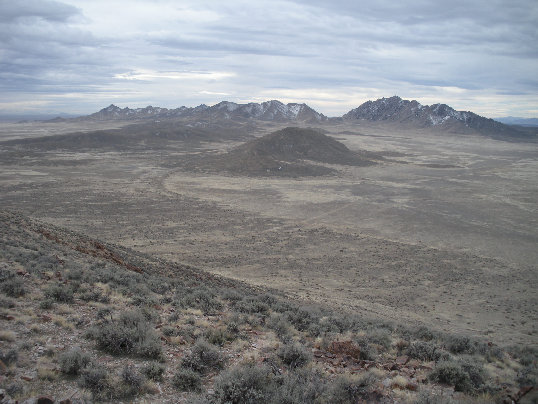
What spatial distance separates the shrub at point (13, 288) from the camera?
829 centimetres

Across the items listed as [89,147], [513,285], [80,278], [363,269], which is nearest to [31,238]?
[80,278]

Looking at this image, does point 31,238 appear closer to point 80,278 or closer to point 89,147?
point 80,278

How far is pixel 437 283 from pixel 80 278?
1862 cm

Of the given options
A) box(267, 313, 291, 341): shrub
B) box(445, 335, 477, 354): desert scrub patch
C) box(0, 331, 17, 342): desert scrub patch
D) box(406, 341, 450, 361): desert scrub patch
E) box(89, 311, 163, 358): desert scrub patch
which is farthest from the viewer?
box(445, 335, 477, 354): desert scrub patch

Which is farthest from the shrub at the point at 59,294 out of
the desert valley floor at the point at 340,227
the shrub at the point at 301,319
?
the desert valley floor at the point at 340,227

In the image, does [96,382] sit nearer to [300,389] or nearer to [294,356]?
[300,389]

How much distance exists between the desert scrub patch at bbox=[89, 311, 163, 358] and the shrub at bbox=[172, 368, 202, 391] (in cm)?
80

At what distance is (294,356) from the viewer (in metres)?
7.22

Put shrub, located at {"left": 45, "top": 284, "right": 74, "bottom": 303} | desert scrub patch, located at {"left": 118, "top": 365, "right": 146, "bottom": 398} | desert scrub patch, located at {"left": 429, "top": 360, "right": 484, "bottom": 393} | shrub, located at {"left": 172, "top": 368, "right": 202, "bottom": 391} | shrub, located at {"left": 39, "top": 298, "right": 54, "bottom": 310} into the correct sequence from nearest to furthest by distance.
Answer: desert scrub patch, located at {"left": 118, "top": 365, "right": 146, "bottom": 398}
shrub, located at {"left": 172, "top": 368, "right": 202, "bottom": 391}
desert scrub patch, located at {"left": 429, "top": 360, "right": 484, "bottom": 393}
shrub, located at {"left": 39, "top": 298, "right": 54, "bottom": 310}
shrub, located at {"left": 45, "top": 284, "right": 74, "bottom": 303}

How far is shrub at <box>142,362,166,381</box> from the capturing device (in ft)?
19.6

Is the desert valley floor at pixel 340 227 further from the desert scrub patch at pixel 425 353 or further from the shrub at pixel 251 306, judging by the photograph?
the desert scrub patch at pixel 425 353

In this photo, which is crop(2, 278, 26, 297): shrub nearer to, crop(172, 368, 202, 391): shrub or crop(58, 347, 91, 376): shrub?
crop(58, 347, 91, 376): shrub

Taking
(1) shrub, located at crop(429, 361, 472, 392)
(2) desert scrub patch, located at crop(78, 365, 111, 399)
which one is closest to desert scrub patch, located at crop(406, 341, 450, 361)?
(1) shrub, located at crop(429, 361, 472, 392)

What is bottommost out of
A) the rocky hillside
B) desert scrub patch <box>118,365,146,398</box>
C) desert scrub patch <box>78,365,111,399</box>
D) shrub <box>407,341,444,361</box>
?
shrub <box>407,341,444,361</box>
